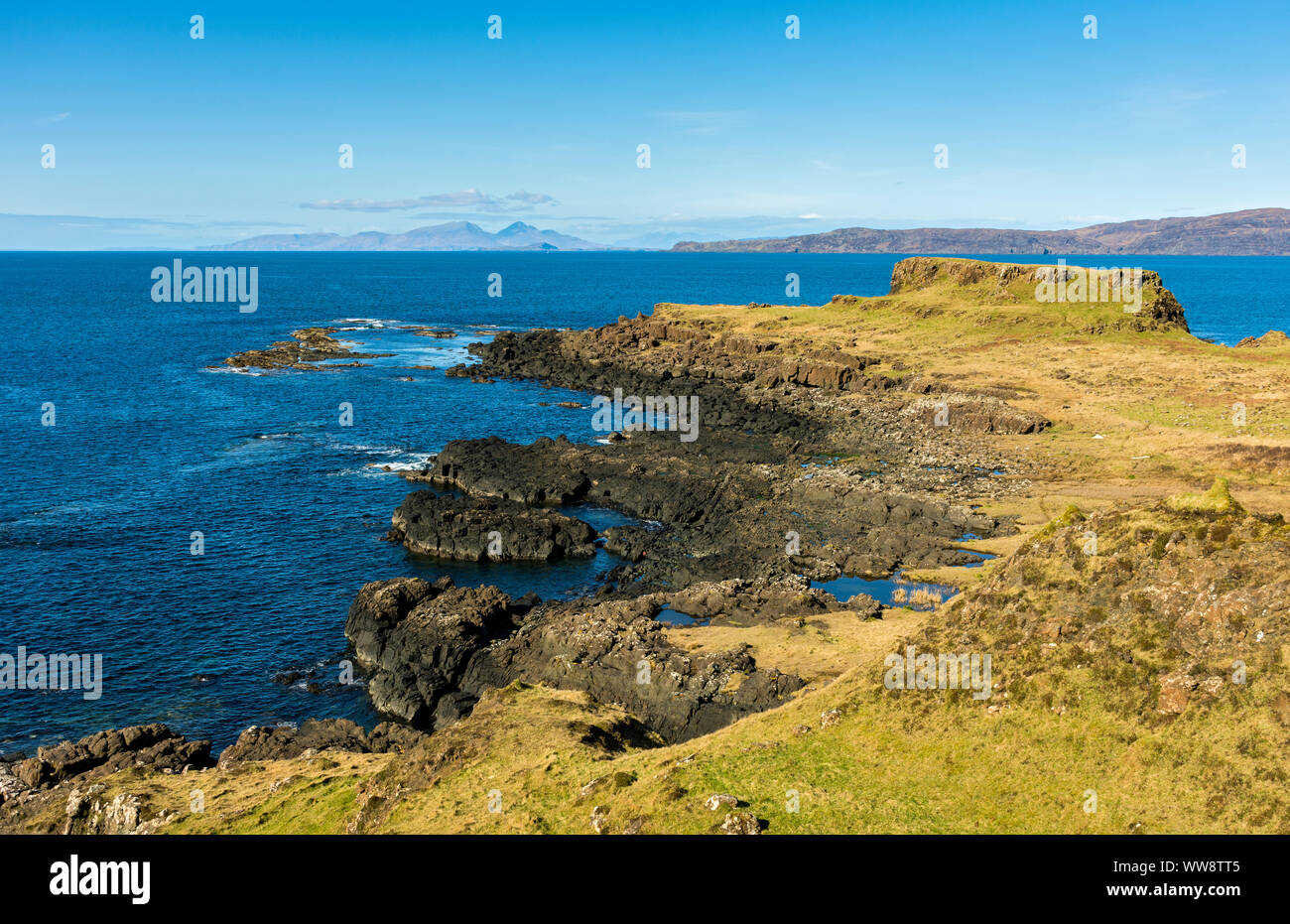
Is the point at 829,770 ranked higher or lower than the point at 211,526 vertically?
lower

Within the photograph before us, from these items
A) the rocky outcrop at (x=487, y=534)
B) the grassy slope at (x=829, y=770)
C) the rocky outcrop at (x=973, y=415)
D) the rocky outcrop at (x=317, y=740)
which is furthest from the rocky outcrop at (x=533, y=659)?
the rocky outcrop at (x=973, y=415)

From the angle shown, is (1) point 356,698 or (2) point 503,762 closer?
(2) point 503,762

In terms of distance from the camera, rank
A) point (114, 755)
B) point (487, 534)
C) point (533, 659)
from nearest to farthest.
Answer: point (114, 755), point (533, 659), point (487, 534)

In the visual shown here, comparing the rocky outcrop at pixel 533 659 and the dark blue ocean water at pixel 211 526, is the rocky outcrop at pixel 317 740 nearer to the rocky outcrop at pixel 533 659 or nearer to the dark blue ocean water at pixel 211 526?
the dark blue ocean water at pixel 211 526

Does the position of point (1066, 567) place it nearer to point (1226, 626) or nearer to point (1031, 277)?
point (1226, 626)

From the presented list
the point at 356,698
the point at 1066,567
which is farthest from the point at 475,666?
the point at 1066,567

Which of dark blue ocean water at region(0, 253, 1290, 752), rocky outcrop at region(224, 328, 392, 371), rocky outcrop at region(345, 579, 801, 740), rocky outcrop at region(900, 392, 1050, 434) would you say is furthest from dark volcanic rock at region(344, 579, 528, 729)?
rocky outcrop at region(224, 328, 392, 371)

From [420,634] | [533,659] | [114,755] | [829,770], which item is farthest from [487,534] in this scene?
[829,770]

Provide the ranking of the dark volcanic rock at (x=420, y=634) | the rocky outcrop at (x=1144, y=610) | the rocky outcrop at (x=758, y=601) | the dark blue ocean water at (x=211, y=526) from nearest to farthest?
the rocky outcrop at (x=1144, y=610) < the dark volcanic rock at (x=420, y=634) < the dark blue ocean water at (x=211, y=526) < the rocky outcrop at (x=758, y=601)

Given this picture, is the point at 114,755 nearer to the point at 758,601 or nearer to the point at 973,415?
the point at 758,601
